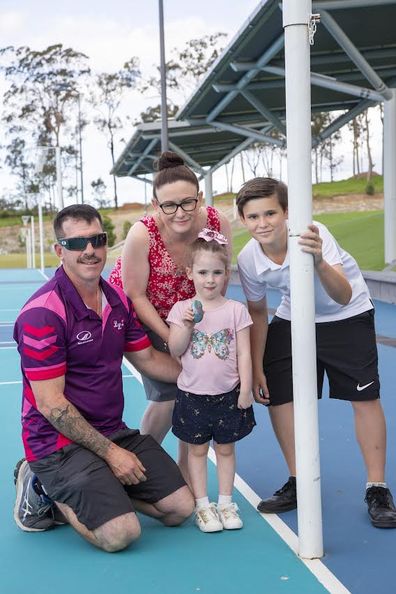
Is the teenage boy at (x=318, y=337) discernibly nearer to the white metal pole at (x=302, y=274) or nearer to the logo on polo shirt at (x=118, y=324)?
the white metal pole at (x=302, y=274)

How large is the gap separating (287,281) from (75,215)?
3.66 feet

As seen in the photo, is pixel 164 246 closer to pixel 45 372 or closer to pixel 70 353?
pixel 70 353

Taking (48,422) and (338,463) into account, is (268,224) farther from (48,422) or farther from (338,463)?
(338,463)

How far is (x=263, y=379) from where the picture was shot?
481 cm

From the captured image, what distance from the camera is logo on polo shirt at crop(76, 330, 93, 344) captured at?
4.47m

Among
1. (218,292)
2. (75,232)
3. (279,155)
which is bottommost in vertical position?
(218,292)

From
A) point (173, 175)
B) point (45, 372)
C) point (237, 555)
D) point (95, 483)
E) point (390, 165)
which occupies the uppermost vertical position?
point (390, 165)

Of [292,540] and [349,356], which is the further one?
[349,356]

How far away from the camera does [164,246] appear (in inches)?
191

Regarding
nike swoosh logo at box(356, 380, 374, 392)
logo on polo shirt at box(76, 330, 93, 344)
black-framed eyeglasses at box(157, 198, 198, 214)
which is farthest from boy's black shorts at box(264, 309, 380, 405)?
logo on polo shirt at box(76, 330, 93, 344)

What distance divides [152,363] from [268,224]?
1063 millimetres

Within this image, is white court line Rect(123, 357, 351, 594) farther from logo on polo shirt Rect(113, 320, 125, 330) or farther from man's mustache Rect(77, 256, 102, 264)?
man's mustache Rect(77, 256, 102, 264)

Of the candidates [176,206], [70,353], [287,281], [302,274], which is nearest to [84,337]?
[70,353]

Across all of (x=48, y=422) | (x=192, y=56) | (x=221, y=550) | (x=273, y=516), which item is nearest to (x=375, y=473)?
(x=273, y=516)
